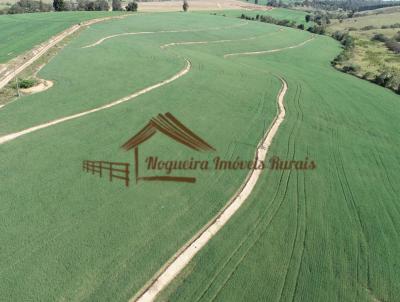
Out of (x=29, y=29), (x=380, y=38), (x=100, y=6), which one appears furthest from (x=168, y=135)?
(x=100, y=6)

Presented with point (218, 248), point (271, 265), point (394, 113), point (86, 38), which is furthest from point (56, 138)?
point (86, 38)

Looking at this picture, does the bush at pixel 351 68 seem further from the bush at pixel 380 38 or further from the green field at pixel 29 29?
the green field at pixel 29 29

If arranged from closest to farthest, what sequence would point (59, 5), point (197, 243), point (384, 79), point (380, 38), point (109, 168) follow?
point (197, 243), point (109, 168), point (384, 79), point (380, 38), point (59, 5)

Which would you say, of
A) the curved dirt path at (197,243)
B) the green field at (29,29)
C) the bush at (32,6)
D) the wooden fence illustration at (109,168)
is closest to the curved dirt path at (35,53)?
the green field at (29,29)

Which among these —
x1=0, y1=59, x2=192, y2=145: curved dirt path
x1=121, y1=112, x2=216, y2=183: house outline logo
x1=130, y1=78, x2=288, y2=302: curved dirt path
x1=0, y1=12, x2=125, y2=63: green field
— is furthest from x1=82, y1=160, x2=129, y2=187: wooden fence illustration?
x1=0, y1=12, x2=125, y2=63: green field

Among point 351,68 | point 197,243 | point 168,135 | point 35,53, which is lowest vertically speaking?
point 197,243

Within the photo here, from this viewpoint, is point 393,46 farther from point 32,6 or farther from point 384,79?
point 32,6

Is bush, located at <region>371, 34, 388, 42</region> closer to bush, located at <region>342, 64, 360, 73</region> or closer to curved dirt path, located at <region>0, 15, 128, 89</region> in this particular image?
bush, located at <region>342, 64, 360, 73</region>
